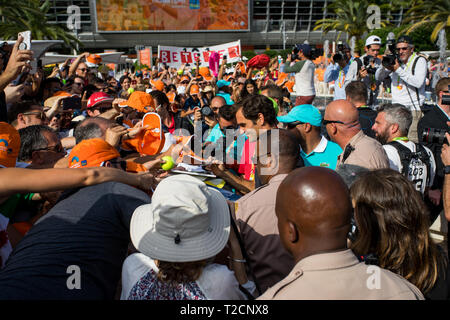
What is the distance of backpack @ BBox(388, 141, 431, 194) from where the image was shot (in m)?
3.44

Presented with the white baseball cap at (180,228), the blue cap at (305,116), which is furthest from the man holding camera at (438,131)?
the white baseball cap at (180,228)

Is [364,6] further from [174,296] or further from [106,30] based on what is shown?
[174,296]

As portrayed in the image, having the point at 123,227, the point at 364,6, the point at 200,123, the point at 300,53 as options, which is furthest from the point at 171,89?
the point at 364,6

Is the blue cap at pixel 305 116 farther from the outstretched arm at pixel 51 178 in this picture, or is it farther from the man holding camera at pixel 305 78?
the man holding camera at pixel 305 78

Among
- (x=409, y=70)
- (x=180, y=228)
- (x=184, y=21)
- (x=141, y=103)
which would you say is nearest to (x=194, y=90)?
(x=141, y=103)

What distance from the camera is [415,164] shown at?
3.45 m

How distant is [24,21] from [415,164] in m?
34.5

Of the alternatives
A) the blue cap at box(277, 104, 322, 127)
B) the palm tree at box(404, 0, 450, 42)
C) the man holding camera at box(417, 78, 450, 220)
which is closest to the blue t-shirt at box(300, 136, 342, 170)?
the blue cap at box(277, 104, 322, 127)

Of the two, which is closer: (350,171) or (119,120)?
(350,171)

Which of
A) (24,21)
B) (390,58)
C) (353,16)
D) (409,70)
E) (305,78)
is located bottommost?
(305,78)

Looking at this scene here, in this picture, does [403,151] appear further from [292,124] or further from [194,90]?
[194,90]

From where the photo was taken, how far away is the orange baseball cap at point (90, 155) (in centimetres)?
248

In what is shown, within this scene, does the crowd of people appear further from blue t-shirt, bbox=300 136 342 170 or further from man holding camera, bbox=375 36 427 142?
man holding camera, bbox=375 36 427 142
